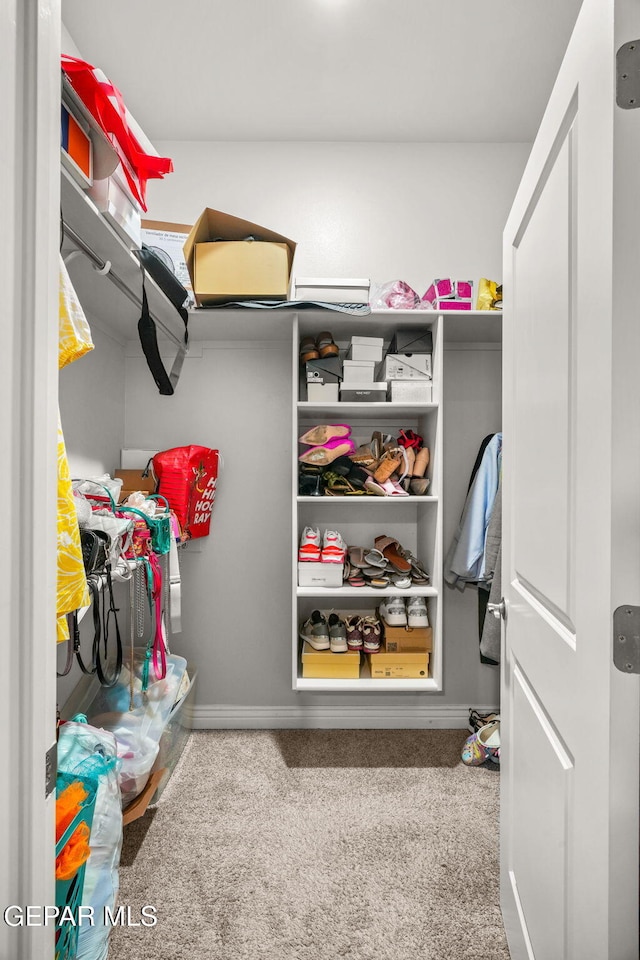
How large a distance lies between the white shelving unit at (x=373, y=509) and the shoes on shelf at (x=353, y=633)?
0.13 meters

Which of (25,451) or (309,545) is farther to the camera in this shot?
(309,545)

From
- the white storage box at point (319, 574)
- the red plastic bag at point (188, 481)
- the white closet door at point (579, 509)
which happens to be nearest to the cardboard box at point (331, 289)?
the red plastic bag at point (188, 481)

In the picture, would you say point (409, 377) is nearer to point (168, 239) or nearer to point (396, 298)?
point (396, 298)

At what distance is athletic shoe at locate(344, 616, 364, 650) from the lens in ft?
7.57

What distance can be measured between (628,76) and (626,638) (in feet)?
2.42

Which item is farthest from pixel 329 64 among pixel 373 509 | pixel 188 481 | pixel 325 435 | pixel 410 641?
pixel 410 641

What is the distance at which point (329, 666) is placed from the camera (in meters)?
2.27

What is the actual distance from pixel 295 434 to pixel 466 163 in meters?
1.57

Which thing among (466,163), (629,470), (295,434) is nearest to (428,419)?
(295,434)

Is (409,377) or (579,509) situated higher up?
(409,377)

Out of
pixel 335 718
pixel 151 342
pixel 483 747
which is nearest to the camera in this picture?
pixel 151 342

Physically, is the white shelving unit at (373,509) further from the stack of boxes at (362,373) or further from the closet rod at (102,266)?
the closet rod at (102,266)

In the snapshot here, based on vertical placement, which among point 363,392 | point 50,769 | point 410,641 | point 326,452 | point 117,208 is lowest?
point 410,641

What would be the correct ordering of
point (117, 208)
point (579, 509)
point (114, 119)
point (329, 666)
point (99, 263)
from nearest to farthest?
point (579, 509)
point (114, 119)
point (117, 208)
point (99, 263)
point (329, 666)
